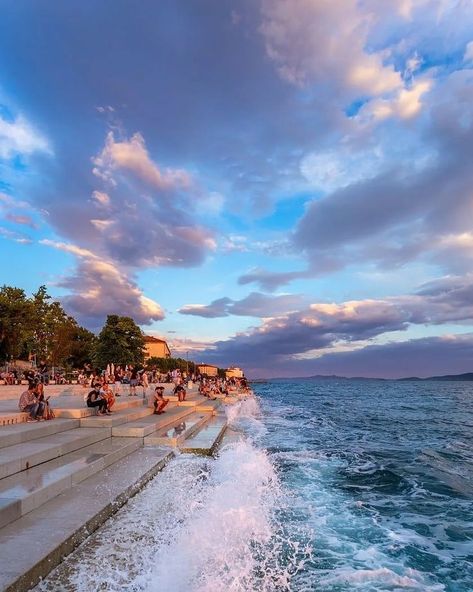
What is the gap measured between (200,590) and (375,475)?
924cm

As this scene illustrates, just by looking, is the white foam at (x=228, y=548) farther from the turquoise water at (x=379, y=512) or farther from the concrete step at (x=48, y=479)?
the concrete step at (x=48, y=479)

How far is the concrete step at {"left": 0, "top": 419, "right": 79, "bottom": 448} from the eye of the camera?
9069 millimetres

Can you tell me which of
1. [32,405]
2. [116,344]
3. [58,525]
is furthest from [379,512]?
[116,344]

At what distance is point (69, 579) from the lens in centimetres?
484

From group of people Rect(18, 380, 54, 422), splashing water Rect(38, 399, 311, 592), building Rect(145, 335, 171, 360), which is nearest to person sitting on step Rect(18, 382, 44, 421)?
group of people Rect(18, 380, 54, 422)

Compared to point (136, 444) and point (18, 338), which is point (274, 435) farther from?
point (18, 338)

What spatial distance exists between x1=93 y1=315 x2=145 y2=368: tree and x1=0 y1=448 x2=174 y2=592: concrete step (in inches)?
1993

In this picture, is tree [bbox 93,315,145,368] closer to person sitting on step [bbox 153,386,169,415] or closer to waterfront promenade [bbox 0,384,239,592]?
person sitting on step [bbox 153,386,169,415]

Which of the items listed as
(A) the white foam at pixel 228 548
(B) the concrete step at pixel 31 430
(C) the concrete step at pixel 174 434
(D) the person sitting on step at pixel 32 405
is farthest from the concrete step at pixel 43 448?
(A) the white foam at pixel 228 548

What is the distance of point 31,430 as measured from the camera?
9.96 metres

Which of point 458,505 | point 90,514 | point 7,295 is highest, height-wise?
point 7,295

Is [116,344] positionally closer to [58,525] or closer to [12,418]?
[12,418]

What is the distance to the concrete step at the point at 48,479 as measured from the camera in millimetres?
6035

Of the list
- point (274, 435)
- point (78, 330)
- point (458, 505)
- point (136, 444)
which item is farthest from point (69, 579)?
point (78, 330)
